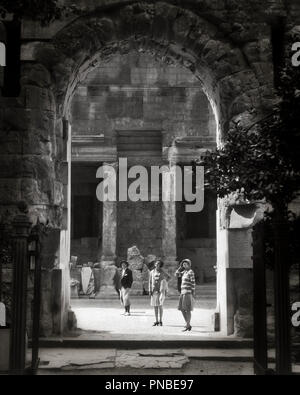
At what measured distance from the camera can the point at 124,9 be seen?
936 cm

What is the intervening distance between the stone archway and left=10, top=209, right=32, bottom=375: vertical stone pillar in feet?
10.3

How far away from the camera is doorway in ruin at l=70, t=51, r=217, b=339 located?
66.8ft

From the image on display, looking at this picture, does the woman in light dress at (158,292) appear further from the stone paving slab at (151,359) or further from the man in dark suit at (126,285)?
the stone paving slab at (151,359)

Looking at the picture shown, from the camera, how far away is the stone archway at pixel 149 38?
909 centimetres

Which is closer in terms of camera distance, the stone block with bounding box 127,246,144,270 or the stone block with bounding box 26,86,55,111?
the stone block with bounding box 26,86,55,111

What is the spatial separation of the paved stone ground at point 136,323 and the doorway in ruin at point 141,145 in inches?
128

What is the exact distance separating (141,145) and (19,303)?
56.5 feet

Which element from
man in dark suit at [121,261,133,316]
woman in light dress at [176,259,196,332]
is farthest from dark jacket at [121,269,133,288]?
woman in light dress at [176,259,196,332]

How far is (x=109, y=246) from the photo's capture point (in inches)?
817

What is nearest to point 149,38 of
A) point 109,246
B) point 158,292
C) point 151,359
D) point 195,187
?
point 195,187

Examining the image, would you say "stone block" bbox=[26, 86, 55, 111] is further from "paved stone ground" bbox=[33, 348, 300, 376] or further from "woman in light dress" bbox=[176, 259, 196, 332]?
"woman in light dress" bbox=[176, 259, 196, 332]

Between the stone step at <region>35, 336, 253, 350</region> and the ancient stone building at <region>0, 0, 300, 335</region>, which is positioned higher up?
the ancient stone building at <region>0, 0, 300, 335</region>

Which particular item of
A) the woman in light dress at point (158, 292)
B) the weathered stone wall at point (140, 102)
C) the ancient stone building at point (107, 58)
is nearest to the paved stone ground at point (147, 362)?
the ancient stone building at point (107, 58)

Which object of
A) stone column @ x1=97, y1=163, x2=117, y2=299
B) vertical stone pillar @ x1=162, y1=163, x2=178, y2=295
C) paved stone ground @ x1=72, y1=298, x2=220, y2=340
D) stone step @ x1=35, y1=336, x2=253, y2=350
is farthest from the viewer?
vertical stone pillar @ x1=162, y1=163, x2=178, y2=295
